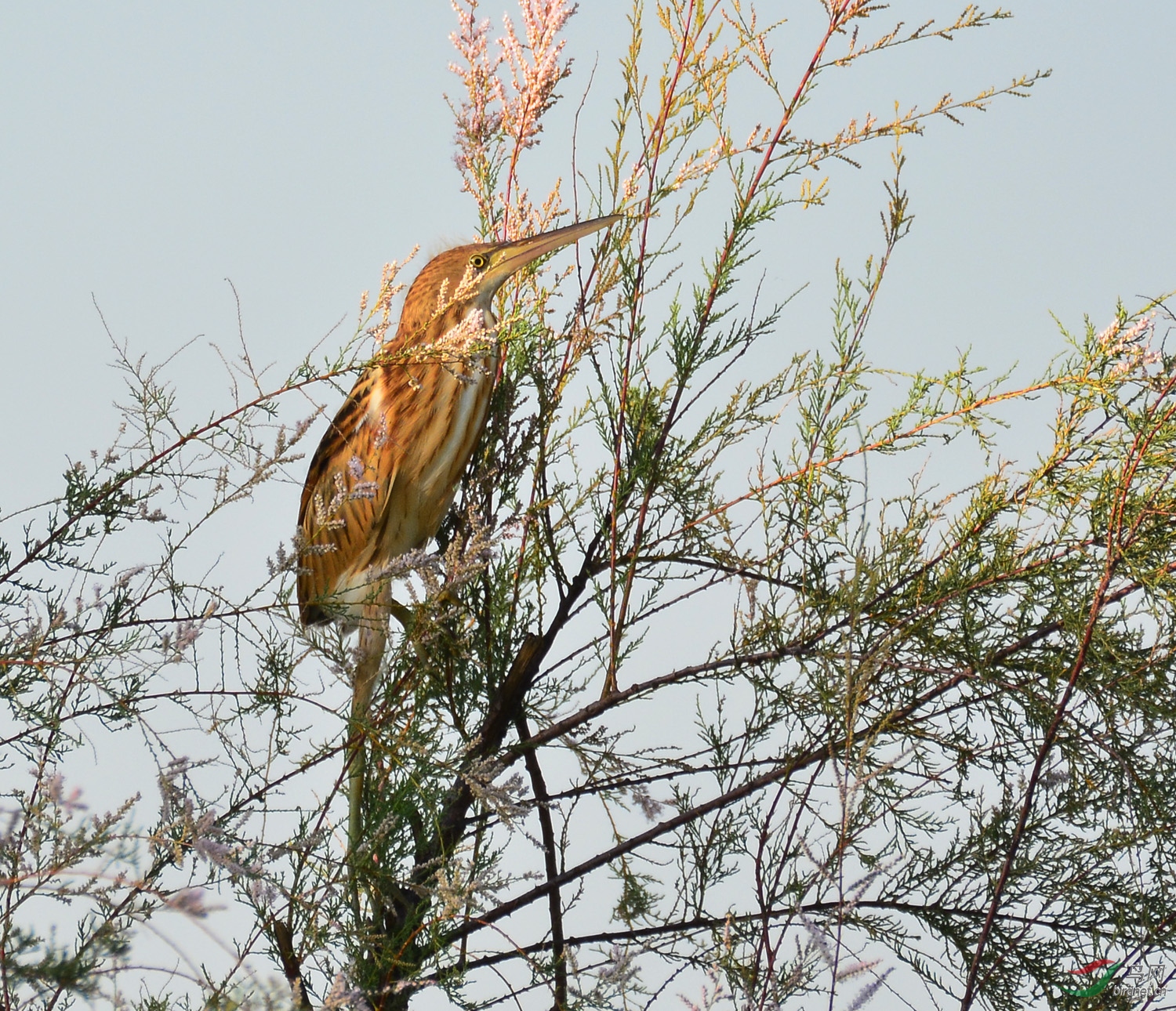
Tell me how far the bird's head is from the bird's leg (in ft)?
1.82

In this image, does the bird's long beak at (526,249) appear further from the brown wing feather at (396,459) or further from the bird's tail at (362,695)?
the bird's tail at (362,695)

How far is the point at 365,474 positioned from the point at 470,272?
0.47 meters

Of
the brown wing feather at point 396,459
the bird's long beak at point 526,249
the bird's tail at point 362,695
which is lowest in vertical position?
the bird's tail at point 362,695

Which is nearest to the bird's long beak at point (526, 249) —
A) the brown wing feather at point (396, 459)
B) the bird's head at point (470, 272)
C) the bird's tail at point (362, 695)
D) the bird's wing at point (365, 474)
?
the bird's head at point (470, 272)

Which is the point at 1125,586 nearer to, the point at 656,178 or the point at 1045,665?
the point at 1045,665

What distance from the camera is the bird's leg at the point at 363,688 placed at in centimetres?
207

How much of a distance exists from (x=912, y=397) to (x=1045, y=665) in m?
0.54

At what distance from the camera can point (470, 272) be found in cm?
252

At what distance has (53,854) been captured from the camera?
1504 millimetres

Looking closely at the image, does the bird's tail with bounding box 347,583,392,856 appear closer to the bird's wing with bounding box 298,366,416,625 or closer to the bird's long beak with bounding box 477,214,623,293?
the bird's wing with bounding box 298,366,416,625

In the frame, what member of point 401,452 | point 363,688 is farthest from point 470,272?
point 363,688

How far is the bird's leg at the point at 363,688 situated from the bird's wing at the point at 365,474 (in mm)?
130

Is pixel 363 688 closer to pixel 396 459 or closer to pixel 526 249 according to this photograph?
pixel 396 459

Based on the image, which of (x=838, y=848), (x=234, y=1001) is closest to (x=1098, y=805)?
(x=838, y=848)
